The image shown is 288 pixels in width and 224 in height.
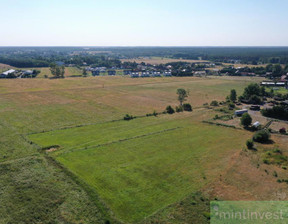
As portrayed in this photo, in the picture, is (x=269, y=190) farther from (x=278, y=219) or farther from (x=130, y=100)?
(x=130, y=100)

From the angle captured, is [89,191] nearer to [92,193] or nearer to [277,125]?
[92,193]

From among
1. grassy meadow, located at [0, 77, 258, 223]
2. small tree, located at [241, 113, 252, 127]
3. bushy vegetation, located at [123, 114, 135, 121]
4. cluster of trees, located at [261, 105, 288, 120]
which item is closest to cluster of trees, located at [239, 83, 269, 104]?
cluster of trees, located at [261, 105, 288, 120]

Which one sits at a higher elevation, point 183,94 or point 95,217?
point 183,94

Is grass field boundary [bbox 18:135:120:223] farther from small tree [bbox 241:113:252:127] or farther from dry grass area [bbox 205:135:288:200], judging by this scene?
small tree [bbox 241:113:252:127]

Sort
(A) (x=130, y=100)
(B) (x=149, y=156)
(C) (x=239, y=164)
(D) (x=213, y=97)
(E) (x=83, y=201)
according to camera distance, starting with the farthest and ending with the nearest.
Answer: (D) (x=213, y=97), (A) (x=130, y=100), (B) (x=149, y=156), (C) (x=239, y=164), (E) (x=83, y=201)

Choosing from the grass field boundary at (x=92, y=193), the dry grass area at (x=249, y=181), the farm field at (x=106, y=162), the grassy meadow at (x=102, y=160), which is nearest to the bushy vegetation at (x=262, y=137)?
the farm field at (x=106, y=162)

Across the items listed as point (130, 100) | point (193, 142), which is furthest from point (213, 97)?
point (193, 142)
